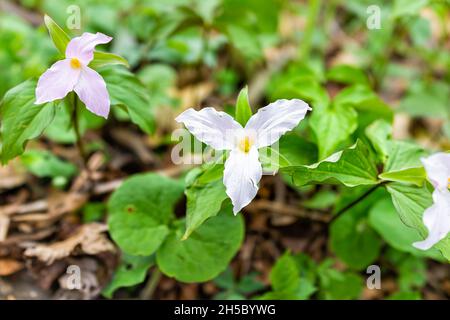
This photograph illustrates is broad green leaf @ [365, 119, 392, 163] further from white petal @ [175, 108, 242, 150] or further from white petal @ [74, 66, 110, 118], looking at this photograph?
white petal @ [74, 66, 110, 118]

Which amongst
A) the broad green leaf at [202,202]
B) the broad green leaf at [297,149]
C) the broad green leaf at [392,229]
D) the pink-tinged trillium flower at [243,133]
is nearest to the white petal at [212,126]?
the pink-tinged trillium flower at [243,133]

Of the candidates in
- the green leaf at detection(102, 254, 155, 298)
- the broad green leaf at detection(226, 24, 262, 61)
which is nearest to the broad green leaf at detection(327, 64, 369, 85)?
the broad green leaf at detection(226, 24, 262, 61)

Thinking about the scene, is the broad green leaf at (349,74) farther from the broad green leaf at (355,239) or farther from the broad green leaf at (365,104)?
the broad green leaf at (355,239)

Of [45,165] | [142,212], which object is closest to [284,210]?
[142,212]

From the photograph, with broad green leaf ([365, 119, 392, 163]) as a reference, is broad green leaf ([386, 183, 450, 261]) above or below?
below

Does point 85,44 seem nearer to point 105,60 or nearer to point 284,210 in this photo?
point 105,60

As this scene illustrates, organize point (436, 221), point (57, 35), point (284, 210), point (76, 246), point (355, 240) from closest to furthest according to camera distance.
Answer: point (436, 221) → point (57, 35) → point (76, 246) → point (355, 240) → point (284, 210)
